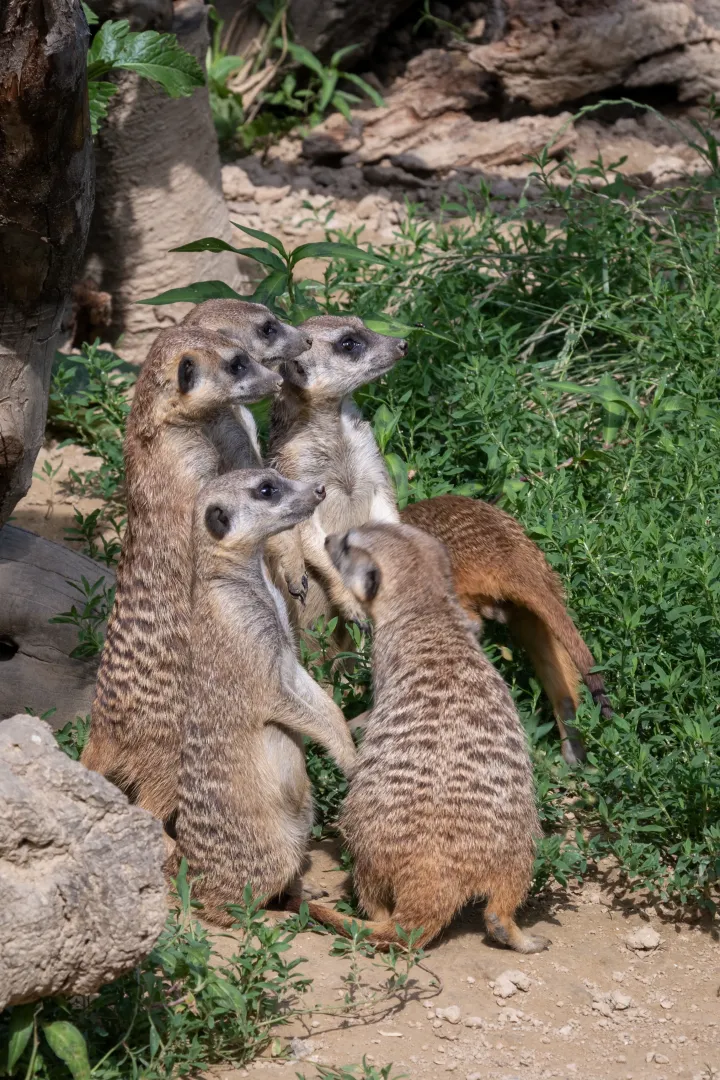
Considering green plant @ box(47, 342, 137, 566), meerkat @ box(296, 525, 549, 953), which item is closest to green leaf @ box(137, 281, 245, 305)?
green plant @ box(47, 342, 137, 566)

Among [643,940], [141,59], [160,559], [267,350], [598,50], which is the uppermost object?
[141,59]

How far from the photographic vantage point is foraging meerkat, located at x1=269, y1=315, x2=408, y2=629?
3.92m

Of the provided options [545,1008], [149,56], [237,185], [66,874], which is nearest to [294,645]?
[545,1008]

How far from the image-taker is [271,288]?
4.48m

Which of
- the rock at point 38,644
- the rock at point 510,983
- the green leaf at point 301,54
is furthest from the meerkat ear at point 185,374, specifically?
the green leaf at point 301,54

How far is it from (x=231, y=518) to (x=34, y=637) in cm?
92

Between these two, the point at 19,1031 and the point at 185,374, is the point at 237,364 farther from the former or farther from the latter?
the point at 19,1031

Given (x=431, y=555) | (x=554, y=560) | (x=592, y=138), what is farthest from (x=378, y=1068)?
(x=592, y=138)

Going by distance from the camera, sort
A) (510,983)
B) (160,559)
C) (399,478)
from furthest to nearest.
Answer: (399,478) → (160,559) → (510,983)

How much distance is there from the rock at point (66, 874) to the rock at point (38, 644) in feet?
4.58

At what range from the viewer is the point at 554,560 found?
3.78m

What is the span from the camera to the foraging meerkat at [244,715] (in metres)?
3.02

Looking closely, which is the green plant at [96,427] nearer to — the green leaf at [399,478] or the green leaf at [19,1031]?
the green leaf at [399,478]

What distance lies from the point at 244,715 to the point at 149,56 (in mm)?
2659
